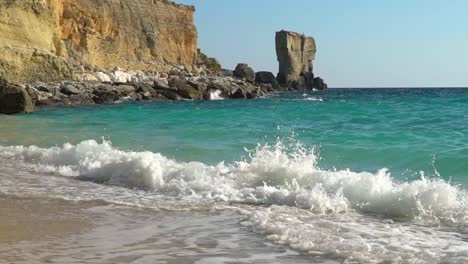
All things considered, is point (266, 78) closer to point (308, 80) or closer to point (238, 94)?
point (308, 80)

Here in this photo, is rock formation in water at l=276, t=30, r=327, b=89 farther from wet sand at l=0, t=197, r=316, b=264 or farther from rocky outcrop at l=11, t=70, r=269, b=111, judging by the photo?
wet sand at l=0, t=197, r=316, b=264

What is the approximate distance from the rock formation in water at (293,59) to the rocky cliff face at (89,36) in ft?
58.0

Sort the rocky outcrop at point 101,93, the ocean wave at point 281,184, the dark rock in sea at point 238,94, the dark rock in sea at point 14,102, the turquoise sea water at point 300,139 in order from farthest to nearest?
the dark rock in sea at point 238,94
the rocky outcrop at point 101,93
the dark rock in sea at point 14,102
the turquoise sea water at point 300,139
the ocean wave at point 281,184

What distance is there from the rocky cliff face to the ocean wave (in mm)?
27047

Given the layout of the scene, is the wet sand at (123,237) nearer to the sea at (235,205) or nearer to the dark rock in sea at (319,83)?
the sea at (235,205)

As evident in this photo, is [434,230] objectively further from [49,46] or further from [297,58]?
[297,58]

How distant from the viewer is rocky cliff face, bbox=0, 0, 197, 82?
3541 centimetres

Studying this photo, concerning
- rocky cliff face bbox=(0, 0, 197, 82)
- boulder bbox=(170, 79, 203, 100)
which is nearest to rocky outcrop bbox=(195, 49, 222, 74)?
rocky cliff face bbox=(0, 0, 197, 82)

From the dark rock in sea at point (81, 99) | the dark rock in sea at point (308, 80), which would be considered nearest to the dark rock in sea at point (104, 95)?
the dark rock in sea at point (81, 99)

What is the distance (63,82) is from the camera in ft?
117

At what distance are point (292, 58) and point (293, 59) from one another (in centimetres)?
32

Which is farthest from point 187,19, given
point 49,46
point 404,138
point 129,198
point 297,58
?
point 129,198

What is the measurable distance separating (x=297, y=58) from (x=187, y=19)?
72.6ft

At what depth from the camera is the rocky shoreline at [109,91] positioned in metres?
24.6
